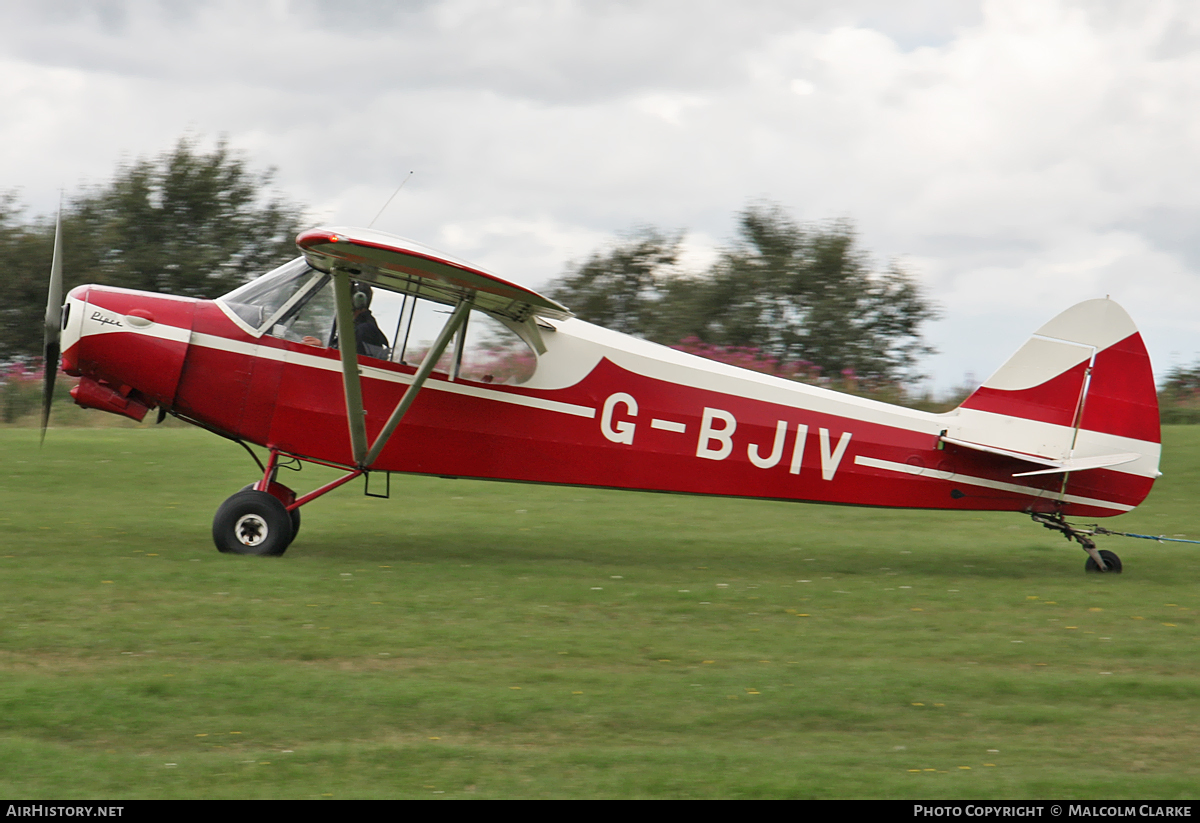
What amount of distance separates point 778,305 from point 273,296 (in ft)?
66.4

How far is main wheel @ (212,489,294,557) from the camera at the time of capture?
910 cm

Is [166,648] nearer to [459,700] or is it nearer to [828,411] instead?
[459,700]

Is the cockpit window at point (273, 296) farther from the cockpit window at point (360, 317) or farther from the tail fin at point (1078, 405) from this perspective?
the tail fin at point (1078, 405)

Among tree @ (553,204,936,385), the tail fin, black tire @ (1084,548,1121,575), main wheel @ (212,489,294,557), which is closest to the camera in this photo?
main wheel @ (212,489,294,557)

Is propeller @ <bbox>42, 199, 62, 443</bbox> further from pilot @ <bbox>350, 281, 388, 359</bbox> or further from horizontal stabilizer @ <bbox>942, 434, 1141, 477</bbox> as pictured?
horizontal stabilizer @ <bbox>942, 434, 1141, 477</bbox>

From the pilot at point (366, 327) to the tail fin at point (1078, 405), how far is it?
541 cm

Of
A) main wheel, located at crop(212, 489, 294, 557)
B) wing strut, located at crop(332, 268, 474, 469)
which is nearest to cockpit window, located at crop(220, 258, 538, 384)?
wing strut, located at crop(332, 268, 474, 469)

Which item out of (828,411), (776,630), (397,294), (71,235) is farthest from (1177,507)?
(71,235)

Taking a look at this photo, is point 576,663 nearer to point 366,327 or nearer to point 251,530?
point 251,530

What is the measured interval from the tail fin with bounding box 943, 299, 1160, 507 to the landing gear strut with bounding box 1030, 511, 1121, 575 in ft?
1.29

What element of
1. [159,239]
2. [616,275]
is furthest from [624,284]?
[159,239]

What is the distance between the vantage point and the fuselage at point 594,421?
931cm

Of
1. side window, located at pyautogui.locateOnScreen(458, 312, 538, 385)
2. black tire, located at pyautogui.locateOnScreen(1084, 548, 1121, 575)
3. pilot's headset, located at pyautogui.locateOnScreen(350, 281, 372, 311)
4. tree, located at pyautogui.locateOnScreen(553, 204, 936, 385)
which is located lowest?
black tire, located at pyautogui.locateOnScreen(1084, 548, 1121, 575)

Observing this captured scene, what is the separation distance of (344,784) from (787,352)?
77.7 feet
